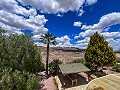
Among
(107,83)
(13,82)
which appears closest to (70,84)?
(13,82)

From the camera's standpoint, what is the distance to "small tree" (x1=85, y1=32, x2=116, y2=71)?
2788cm

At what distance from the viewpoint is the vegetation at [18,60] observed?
66.0 feet

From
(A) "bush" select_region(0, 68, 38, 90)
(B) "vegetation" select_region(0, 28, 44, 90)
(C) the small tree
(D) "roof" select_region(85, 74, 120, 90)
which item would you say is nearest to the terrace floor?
(C) the small tree

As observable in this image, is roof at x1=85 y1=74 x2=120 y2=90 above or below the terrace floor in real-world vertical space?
above

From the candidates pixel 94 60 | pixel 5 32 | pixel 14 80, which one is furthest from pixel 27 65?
pixel 94 60

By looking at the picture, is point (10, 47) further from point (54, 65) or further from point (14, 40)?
point (54, 65)

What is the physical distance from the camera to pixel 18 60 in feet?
82.1

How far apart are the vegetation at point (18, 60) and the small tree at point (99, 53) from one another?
11.3 meters

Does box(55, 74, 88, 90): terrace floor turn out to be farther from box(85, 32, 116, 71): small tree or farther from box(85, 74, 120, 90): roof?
box(85, 74, 120, 90): roof

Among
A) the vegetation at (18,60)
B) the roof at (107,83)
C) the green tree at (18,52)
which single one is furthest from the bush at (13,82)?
the roof at (107,83)

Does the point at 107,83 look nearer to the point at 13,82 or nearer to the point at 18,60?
the point at 13,82

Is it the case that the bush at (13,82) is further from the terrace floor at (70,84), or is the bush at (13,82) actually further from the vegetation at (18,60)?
the terrace floor at (70,84)

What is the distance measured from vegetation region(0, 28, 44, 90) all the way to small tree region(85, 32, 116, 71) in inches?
445

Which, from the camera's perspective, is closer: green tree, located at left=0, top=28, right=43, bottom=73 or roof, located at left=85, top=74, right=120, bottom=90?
roof, located at left=85, top=74, right=120, bottom=90
